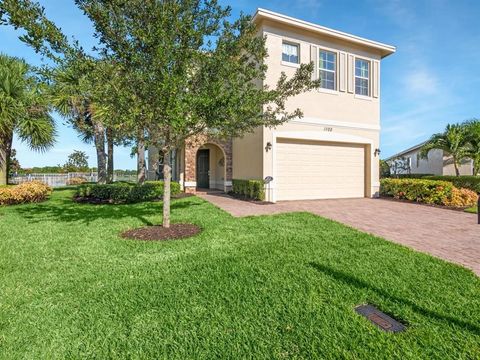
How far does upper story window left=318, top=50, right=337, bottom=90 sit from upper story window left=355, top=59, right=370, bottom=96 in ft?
4.65

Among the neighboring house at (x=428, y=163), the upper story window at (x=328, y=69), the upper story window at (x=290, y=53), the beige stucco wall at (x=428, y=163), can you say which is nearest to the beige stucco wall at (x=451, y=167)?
the neighboring house at (x=428, y=163)

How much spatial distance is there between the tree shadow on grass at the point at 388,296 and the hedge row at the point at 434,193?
32.7ft

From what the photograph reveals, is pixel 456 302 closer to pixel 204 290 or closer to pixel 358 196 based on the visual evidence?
pixel 204 290

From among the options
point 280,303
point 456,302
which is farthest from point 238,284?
point 456,302

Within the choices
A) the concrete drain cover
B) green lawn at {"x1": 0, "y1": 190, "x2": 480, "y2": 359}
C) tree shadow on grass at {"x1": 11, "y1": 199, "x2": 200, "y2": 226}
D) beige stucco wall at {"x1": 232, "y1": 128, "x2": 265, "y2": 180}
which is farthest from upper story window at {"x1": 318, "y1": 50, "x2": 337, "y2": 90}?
the concrete drain cover

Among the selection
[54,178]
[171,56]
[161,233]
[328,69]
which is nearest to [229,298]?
[161,233]

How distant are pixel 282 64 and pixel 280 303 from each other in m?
11.3

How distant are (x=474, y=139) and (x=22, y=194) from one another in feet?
80.1

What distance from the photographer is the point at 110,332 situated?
2.78m

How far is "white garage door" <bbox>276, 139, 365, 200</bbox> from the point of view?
12.7 m

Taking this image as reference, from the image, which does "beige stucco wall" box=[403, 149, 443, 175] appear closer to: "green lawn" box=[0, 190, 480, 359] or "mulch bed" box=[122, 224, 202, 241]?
"green lawn" box=[0, 190, 480, 359]

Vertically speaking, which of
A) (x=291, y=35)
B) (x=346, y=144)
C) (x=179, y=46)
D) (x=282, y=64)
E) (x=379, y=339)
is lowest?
(x=379, y=339)

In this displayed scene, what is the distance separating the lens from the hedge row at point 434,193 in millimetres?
11339

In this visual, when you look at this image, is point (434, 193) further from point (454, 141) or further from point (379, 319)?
point (379, 319)
